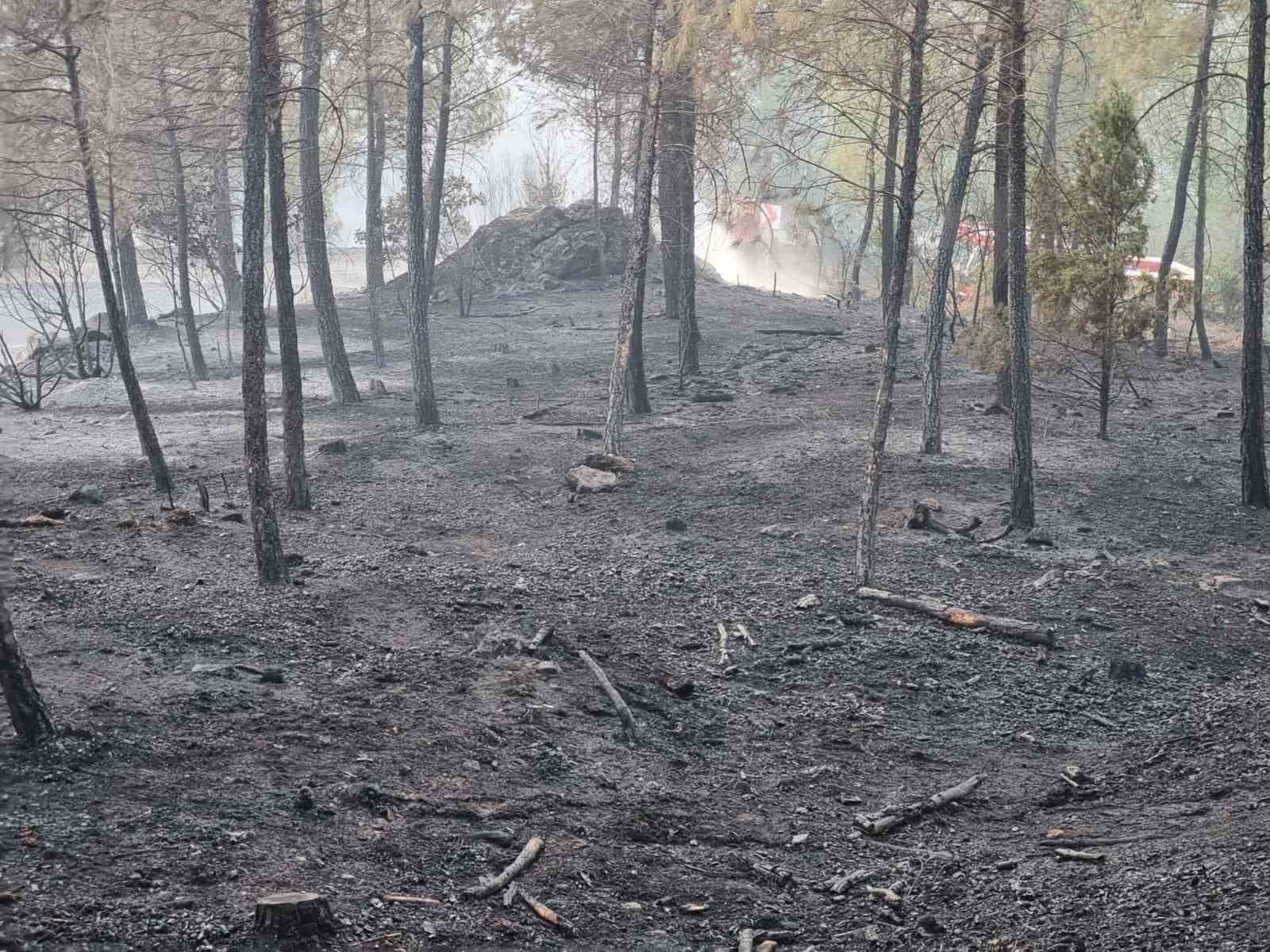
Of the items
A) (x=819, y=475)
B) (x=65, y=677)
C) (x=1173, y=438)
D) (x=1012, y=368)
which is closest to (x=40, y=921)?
(x=65, y=677)

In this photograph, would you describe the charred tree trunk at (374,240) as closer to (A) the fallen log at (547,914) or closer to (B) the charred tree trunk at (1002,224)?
(B) the charred tree trunk at (1002,224)

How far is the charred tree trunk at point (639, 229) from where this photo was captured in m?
15.4

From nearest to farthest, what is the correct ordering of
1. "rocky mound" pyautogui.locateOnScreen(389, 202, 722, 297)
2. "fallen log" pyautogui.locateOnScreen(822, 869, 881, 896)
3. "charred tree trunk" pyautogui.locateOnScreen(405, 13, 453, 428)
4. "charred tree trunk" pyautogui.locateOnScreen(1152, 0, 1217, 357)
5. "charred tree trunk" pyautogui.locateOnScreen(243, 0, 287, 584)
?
"fallen log" pyautogui.locateOnScreen(822, 869, 881, 896), "charred tree trunk" pyautogui.locateOnScreen(243, 0, 287, 584), "charred tree trunk" pyautogui.locateOnScreen(405, 13, 453, 428), "charred tree trunk" pyautogui.locateOnScreen(1152, 0, 1217, 357), "rocky mound" pyautogui.locateOnScreen(389, 202, 722, 297)

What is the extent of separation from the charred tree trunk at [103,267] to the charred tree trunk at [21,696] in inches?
293

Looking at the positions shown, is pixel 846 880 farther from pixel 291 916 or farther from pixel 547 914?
pixel 291 916

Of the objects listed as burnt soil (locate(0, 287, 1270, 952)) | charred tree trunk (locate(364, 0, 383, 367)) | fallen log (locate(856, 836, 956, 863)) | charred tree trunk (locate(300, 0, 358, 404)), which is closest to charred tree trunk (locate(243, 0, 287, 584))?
burnt soil (locate(0, 287, 1270, 952))

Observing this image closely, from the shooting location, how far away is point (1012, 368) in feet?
40.8

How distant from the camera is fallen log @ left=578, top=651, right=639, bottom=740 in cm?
778

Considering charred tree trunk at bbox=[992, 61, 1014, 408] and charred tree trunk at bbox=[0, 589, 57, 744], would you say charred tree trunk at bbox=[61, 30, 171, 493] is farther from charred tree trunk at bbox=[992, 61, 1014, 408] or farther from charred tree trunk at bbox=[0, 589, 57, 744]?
charred tree trunk at bbox=[992, 61, 1014, 408]

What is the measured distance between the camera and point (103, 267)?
12695 millimetres

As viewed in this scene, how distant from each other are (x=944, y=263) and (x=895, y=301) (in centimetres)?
581

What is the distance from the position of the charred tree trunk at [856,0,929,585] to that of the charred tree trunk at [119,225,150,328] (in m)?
26.6

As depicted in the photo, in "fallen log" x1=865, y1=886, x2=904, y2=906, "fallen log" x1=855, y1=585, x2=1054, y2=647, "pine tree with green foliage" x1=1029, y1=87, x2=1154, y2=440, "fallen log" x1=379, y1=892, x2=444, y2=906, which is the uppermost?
"pine tree with green foliage" x1=1029, y1=87, x2=1154, y2=440

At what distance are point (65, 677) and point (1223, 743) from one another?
8.23m
